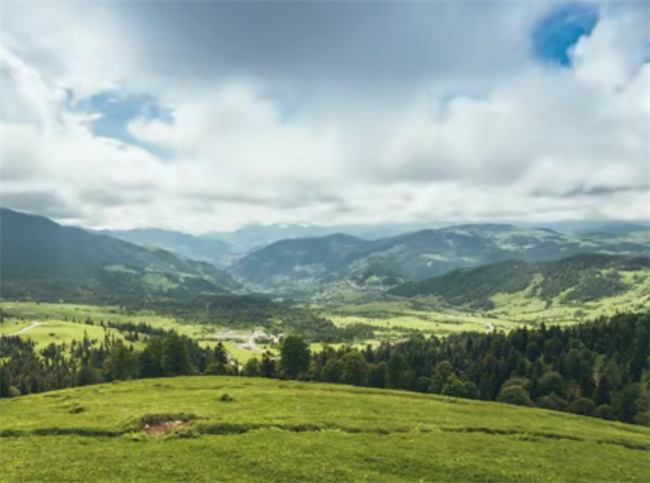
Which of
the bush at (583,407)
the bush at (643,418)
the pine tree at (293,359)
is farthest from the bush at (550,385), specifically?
the pine tree at (293,359)

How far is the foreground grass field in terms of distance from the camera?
43125mm

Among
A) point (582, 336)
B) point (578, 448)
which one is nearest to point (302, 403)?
point (578, 448)

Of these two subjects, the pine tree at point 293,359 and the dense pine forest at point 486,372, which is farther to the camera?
the pine tree at point 293,359

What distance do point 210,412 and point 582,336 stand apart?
578 ft

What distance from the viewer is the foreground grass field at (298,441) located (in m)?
43.1

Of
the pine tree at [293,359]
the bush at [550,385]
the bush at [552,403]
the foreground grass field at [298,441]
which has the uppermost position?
the foreground grass field at [298,441]

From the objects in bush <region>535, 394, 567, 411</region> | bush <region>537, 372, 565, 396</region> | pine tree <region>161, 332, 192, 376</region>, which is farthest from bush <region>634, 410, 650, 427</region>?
pine tree <region>161, 332, 192, 376</region>

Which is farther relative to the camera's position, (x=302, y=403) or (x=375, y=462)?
(x=302, y=403)

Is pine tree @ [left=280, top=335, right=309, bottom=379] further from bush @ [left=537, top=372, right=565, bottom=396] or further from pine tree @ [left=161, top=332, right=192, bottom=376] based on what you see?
bush @ [left=537, top=372, right=565, bottom=396]

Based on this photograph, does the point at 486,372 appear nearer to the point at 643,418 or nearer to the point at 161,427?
the point at 643,418

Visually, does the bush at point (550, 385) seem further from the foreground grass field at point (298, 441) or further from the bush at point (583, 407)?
the foreground grass field at point (298, 441)

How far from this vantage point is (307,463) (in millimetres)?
45312

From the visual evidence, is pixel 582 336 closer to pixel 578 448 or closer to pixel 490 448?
pixel 578 448

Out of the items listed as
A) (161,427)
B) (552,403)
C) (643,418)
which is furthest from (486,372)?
(161,427)
